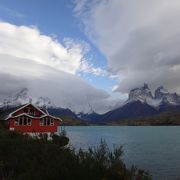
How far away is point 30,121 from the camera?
61.9m

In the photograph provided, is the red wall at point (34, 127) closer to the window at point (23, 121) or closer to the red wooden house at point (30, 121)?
the red wooden house at point (30, 121)

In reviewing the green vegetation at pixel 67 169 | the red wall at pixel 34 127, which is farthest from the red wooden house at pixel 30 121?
the green vegetation at pixel 67 169

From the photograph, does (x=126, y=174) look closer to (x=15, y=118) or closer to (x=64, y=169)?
(x=64, y=169)

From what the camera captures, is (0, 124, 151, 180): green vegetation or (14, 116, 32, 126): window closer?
(0, 124, 151, 180): green vegetation

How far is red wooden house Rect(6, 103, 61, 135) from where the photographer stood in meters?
60.8

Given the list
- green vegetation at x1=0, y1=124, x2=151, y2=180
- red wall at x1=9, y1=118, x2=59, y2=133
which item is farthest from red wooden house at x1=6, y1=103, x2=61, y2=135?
green vegetation at x1=0, y1=124, x2=151, y2=180

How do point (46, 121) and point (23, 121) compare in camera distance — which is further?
point (46, 121)

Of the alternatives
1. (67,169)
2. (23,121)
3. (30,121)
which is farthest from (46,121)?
(67,169)

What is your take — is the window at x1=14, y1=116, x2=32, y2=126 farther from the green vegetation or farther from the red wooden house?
the green vegetation

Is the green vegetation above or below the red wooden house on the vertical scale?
below

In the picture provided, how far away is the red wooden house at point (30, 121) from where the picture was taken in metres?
60.8

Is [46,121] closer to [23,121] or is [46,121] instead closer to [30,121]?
[30,121]

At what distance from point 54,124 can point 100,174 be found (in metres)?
53.0

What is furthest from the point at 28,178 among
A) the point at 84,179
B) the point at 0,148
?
the point at 0,148
